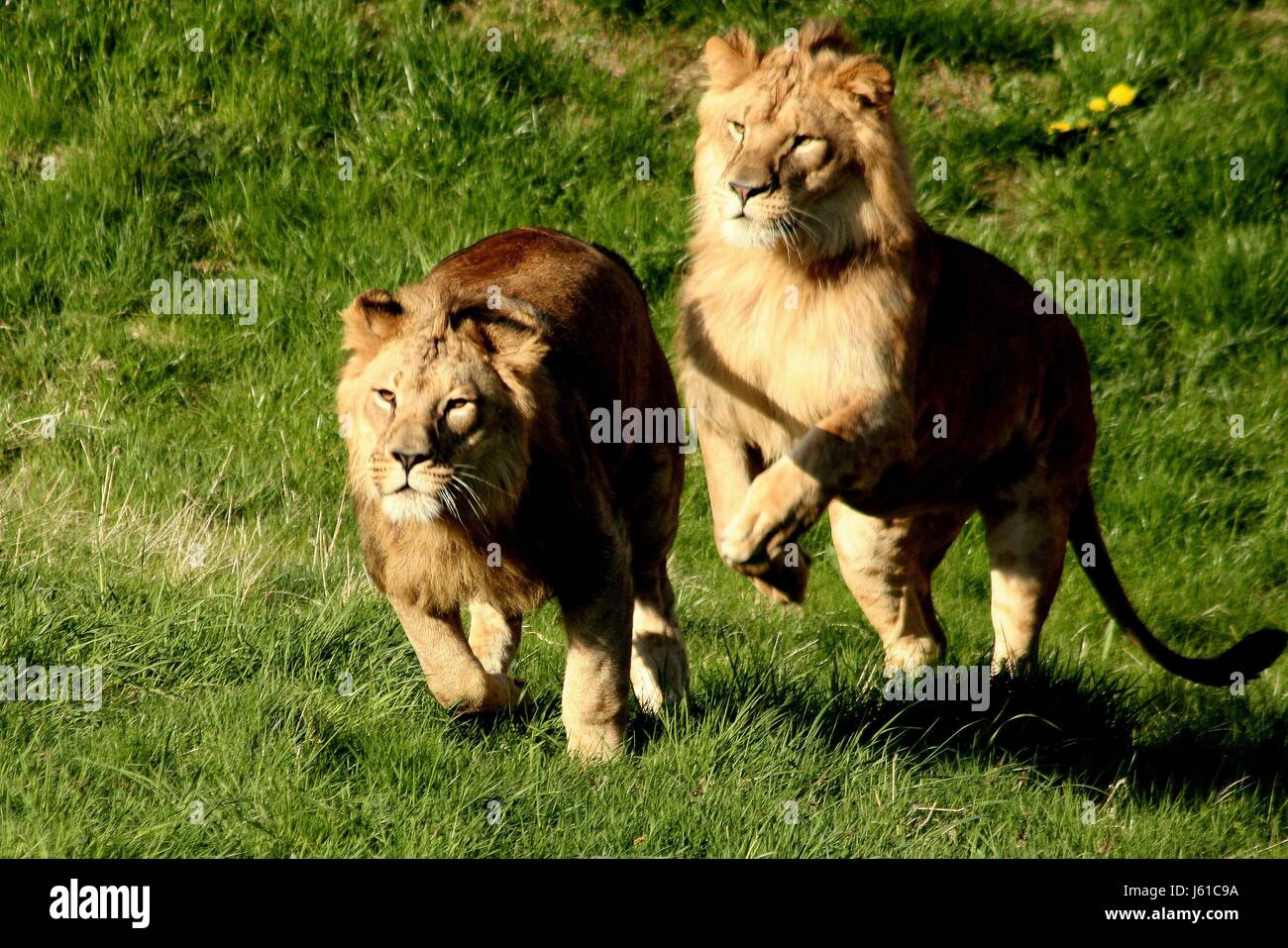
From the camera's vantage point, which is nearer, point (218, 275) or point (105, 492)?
point (105, 492)

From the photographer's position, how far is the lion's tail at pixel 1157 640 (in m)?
Answer: 6.30

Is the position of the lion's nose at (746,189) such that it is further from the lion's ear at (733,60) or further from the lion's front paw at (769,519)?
the lion's front paw at (769,519)

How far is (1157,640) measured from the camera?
678 centimetres

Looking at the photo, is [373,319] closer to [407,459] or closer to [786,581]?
[407,459]

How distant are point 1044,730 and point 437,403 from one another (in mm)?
2815

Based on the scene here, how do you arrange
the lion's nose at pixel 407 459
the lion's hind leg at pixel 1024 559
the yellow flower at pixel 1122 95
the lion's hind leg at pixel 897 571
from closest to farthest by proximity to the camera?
the lion's nose at pixel 407 459 → the lion's hind leg at pixel 1024 559 → the lion's hind leg at pixel 897 571 → the yellow flower at pixel 1122 95

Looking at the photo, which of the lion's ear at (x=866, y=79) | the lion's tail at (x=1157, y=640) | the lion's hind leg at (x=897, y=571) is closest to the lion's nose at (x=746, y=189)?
the lion's ear at (x=866, y=79)

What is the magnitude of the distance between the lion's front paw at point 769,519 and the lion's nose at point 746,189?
2.75 feet

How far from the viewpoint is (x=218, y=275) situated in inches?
344

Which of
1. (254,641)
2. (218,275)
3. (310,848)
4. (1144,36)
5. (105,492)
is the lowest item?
(310,848)

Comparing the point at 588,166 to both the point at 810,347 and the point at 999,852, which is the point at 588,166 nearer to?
the point at 810,347

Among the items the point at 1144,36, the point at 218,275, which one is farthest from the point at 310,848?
the point at 1144,36

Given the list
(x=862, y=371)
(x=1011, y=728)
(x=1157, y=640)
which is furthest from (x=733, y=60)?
(x=1157, y=640)
